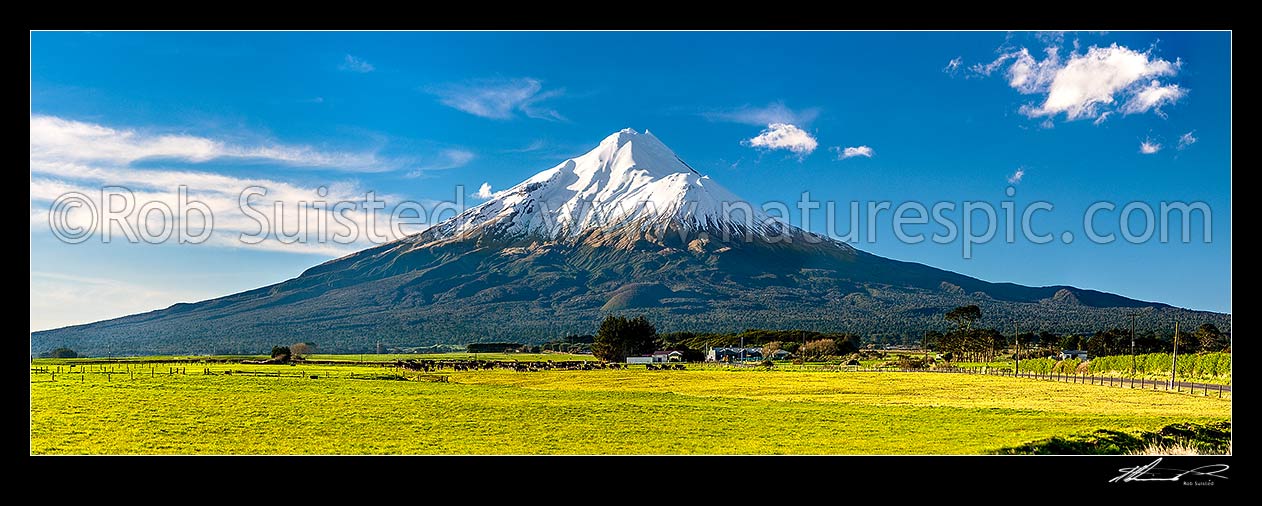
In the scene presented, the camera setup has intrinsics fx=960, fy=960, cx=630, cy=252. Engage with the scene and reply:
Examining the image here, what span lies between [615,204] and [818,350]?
96802 millimetres

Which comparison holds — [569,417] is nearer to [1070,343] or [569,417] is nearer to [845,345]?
[845,345]

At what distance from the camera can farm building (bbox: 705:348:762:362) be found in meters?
66.1

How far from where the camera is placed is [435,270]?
12556 centimetres

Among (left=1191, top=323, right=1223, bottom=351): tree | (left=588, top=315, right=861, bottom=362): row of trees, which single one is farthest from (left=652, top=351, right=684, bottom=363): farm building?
(left=1191, top=323, right=1223, bottom=351): tree

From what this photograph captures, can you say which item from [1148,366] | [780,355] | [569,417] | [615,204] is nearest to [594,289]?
[615,204]

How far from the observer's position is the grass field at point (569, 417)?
53.7 ft

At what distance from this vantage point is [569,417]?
2056 cm

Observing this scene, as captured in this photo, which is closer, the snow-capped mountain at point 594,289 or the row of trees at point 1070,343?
the row of trees at point 1070,343

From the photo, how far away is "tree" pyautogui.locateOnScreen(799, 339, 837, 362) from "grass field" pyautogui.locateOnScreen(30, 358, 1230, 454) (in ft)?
109

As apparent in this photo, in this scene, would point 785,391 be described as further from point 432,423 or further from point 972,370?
point 972,370
